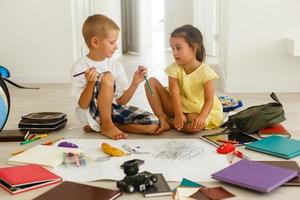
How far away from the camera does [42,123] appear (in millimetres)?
1933

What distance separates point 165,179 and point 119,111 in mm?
689

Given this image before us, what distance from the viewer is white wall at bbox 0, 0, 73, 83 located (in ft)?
11.3

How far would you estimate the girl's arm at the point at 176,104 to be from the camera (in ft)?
5.99

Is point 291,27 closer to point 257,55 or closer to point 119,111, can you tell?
point 257,55

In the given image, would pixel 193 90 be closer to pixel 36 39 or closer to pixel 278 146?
pixel 278 146

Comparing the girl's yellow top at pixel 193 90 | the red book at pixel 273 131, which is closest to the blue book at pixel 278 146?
the red book at pixel 273 131

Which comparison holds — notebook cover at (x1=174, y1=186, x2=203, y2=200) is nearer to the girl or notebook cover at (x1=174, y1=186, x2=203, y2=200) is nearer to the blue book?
the blue book

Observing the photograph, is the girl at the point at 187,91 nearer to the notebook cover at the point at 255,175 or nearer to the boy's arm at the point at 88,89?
the boy's arm at the point at 88,89

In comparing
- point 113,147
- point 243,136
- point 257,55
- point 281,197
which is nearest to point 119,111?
point 113,147

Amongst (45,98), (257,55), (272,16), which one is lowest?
(45,98)

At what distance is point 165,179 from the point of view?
1.33 metres

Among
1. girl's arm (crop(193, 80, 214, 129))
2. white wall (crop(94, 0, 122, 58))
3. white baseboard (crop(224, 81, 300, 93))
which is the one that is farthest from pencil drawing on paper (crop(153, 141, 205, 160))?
white wall (crop(94, 0, 122, 58))

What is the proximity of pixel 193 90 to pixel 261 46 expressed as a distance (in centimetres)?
115

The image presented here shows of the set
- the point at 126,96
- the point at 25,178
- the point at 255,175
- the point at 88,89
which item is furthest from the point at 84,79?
the point at 255,175
